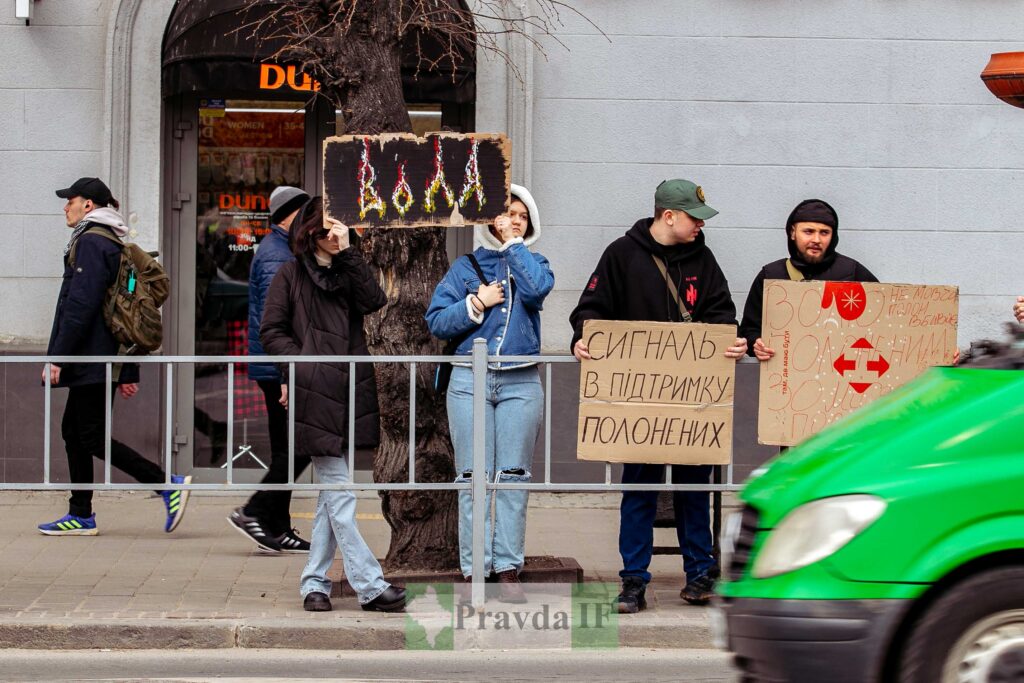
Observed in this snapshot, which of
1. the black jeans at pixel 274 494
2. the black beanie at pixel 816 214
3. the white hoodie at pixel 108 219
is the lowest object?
the black jeans at pixel 274 494

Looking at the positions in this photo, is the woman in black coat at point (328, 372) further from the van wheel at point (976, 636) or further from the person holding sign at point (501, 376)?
the van wheel at point (976, 636)

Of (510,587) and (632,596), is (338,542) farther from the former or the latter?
(632,596)

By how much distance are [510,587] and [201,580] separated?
1821 millimetres

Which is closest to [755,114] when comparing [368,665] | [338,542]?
[338,542]

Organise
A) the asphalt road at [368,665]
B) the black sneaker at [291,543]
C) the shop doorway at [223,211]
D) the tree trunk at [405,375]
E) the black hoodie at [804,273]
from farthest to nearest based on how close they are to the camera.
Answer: the shop doorway at [223,211] < the black sneaker at [291,543] < the tree trunk at [405,375] < the black hoodie at [804,273] < the asphalt road at [368,665]

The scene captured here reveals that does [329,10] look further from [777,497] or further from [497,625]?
[777,497]

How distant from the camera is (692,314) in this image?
7.56 meters

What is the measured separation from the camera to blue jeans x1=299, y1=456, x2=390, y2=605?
7.26 meters

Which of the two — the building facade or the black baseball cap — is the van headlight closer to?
the black baseball cap

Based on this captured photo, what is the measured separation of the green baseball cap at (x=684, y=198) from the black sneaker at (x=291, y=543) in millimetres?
3168

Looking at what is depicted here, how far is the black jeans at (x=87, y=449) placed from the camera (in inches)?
331

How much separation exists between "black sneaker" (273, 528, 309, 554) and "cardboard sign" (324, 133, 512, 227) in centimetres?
248

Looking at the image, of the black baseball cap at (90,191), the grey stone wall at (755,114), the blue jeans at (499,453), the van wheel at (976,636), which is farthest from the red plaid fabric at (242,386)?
the van wheel at (976,636)

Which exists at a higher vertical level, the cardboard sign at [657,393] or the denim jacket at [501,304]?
the denim jacket at [501,304]
